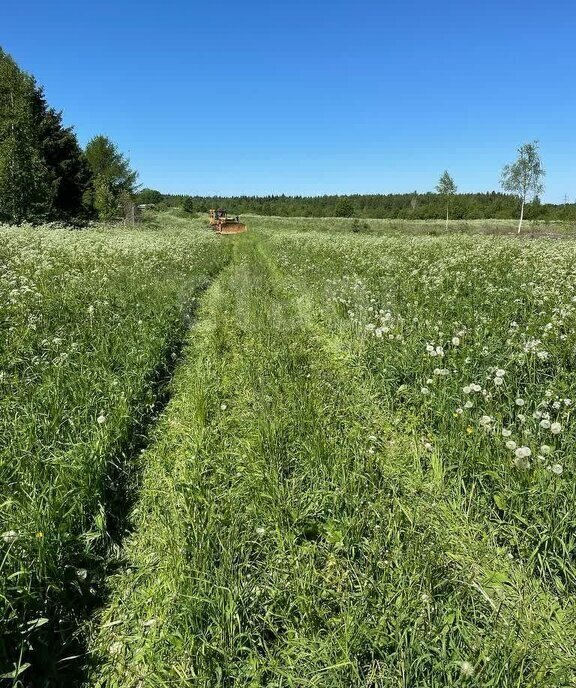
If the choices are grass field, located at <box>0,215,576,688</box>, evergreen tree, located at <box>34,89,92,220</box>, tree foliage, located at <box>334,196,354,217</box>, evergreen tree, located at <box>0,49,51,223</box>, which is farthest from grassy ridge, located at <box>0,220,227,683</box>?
tree foliage, located at <box>334,196,354,217</box>

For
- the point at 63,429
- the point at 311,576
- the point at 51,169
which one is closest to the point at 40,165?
the point at 51,169

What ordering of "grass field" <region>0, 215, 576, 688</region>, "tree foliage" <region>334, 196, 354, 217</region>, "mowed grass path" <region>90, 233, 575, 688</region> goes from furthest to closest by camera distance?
"tree foliage" <region>334, 196, 354, 217</region> < "grass field" <region>0, 215, 576, 688</region> < "mowed grass path" <region>90, 233, 575, 688</region>

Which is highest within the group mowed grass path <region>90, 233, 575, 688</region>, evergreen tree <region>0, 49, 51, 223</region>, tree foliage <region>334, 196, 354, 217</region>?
tree foliage <region>334, 196, 354, 217</region>

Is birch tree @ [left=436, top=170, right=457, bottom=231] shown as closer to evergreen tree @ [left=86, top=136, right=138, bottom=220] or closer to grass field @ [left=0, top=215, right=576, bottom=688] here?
evergreen tree @ [left=86, top=136, right=138, bottom=220]

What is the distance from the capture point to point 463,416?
4.17 meters

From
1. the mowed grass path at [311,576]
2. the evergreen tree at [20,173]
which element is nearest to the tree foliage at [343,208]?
the evergreen tree at [20,173]

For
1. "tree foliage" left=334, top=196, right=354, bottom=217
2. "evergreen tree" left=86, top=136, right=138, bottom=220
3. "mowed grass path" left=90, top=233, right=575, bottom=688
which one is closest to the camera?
"mowed grass path" left=90, top=233, right=575, bottom=688

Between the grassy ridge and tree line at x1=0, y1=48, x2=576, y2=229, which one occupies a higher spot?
tree line at x1=0, y1=48, x2=576, y2=229

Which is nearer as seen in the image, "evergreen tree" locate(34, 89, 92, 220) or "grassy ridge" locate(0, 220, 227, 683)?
"grassy ridge" locate(0, 220, 227, 683)

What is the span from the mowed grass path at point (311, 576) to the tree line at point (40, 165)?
31.4 metres

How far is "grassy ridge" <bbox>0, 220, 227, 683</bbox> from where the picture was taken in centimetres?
266

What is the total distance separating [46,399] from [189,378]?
2.13 meters

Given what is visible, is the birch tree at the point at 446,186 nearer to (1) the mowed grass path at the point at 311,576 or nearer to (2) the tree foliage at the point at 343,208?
(2) the tree foliage at the point at 343,208

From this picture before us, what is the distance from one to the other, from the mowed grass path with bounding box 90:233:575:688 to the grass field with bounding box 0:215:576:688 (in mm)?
16
